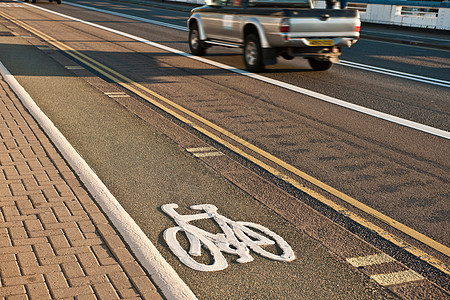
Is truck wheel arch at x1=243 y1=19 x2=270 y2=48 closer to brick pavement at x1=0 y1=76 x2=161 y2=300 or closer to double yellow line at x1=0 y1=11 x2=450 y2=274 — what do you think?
double yellow line at x1=0 y1=11 x2=450 y2=274

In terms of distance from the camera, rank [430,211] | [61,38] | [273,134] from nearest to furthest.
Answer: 1. [430,211]
2. [273,134]
3. [61,38]

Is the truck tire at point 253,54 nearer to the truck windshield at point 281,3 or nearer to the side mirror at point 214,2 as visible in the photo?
the truck windshield at point 281,3

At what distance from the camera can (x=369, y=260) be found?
455 cm

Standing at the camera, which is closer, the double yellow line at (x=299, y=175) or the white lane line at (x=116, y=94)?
the double yellow line at (x=299, y=175)

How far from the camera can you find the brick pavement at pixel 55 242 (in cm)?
390

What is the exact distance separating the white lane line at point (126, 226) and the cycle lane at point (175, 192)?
0.11m

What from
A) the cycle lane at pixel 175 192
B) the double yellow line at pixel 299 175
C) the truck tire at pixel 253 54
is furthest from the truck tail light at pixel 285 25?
the cycle lane at pixel 175 192

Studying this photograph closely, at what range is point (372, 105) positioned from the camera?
10.2 metres

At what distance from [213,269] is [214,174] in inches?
88.2

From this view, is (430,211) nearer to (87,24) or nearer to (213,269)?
(213,269)

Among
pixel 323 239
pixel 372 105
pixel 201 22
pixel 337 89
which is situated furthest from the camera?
pixel 201 22

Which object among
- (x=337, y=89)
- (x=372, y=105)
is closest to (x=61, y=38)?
(x=337, y=89)

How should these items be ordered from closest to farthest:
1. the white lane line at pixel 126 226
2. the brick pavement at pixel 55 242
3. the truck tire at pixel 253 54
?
1. the brick pavement at pixel 55 242
2. the white lane line at pixel 126 226
3. the truck tire at pixel 253 54

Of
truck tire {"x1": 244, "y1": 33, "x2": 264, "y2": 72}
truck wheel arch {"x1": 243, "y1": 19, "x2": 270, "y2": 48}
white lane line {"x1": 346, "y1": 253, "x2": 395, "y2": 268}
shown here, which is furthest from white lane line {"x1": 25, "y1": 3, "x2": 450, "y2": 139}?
white lane line {"x1": 346, "y1": 253, "x2": 395, "y2": 268}
